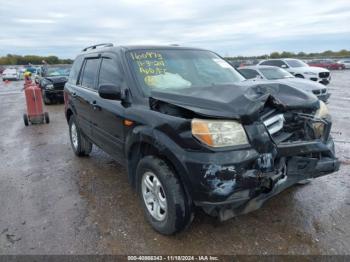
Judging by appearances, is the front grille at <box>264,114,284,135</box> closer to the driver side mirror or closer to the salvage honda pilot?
the salvage honda pilot

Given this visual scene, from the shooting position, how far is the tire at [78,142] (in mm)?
5438

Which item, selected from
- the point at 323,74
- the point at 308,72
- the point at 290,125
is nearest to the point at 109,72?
the point at 290,125

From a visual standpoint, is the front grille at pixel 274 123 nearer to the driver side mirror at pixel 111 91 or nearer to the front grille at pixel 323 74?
the driver side mirror at pixel 111 91

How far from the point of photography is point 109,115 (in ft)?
12.5

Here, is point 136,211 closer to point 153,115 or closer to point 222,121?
point 153,115

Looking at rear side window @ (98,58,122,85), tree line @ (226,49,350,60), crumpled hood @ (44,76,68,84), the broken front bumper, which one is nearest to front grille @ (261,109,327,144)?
the broken front bumper

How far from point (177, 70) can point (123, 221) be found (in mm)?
1914

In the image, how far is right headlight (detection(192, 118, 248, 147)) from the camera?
8.24ft

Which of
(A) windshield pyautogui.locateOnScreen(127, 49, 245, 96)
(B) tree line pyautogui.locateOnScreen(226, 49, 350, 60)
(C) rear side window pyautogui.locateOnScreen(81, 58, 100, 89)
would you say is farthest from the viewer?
(B) tree line pyautogui.locateOnScreen(226, 49, 350, 60)

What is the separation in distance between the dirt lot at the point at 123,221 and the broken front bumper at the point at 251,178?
55 centimetres

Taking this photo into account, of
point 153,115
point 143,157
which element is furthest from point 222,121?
point 143,157

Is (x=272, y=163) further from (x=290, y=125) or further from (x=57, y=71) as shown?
(x=57, y=71)

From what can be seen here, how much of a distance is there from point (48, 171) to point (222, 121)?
3613 millimetres

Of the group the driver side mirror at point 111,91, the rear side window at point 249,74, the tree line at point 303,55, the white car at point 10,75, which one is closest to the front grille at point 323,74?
the rear side window at point 249,74
